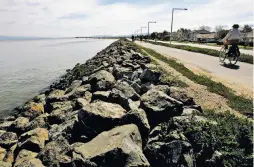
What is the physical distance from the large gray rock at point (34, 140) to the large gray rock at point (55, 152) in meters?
0.96

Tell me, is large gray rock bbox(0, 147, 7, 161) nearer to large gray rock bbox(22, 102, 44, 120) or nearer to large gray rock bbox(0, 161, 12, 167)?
large gray rock bbox(0, 161, 12, 167)

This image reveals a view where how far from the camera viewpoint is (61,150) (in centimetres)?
656

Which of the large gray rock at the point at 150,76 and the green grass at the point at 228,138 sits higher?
the large gray rock at the point at 150,76

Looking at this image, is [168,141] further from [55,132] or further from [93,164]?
[55,132]

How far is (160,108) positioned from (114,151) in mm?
2014

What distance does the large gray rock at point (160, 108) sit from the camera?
692 centimetres

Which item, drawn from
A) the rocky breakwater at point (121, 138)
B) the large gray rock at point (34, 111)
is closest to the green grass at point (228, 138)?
the rocky breakwater at point (121, 138)

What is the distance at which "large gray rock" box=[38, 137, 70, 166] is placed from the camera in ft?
20.5

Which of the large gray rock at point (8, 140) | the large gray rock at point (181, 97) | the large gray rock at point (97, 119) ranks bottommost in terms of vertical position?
the large gray rock at point (8, 140)

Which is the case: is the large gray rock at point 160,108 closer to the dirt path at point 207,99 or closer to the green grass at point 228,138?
the green grass at point 228,138

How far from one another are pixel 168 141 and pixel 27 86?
19.7 m

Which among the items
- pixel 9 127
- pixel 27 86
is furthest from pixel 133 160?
pixel 27 86

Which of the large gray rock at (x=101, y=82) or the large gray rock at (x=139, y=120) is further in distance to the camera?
the large gray rock at (x=101, y=82)

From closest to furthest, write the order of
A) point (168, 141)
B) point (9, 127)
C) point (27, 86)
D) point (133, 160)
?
point (133, 160) → point (168, 141) → point (9, 127) → point (27, 86)
